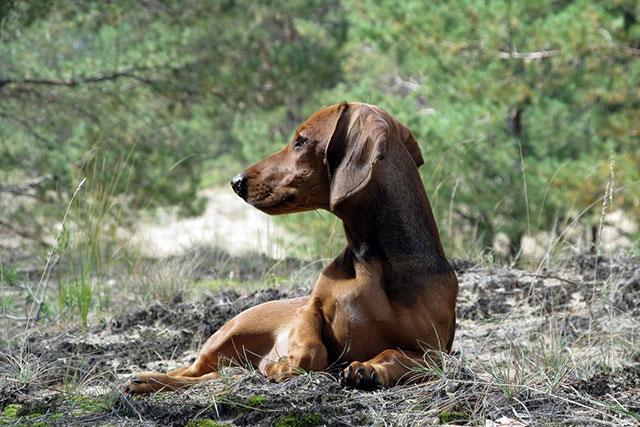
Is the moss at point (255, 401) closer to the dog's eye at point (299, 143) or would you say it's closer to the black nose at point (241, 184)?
the black nose at point (241, 184)

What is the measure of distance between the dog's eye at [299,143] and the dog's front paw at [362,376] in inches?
38.9

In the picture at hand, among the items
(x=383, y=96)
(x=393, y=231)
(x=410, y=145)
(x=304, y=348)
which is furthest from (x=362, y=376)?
(x=383, y=96)

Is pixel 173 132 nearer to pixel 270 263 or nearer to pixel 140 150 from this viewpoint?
pixel 140 150

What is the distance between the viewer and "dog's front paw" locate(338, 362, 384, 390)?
284 cm

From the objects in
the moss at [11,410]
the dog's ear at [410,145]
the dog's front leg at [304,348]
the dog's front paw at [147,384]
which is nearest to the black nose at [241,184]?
the dog's front leg at [304,348]

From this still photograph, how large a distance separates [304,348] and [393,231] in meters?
0.63

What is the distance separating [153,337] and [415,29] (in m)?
8.55

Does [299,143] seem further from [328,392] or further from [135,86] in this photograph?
[135,86]

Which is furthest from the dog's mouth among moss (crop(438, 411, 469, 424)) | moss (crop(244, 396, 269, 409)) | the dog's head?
moss (crop(438, 411, 469, 424))

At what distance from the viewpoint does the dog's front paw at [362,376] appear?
9.32 feet

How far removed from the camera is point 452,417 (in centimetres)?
265

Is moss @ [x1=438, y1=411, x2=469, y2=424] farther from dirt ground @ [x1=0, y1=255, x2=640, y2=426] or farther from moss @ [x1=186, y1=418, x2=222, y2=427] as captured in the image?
moss @ [x1=186, y1=418, x2=222, y2=427]

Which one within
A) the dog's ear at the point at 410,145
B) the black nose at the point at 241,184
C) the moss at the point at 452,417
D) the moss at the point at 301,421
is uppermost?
the dog's ear at the point at 410,145

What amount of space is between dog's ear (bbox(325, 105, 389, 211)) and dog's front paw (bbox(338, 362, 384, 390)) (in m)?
0.67
